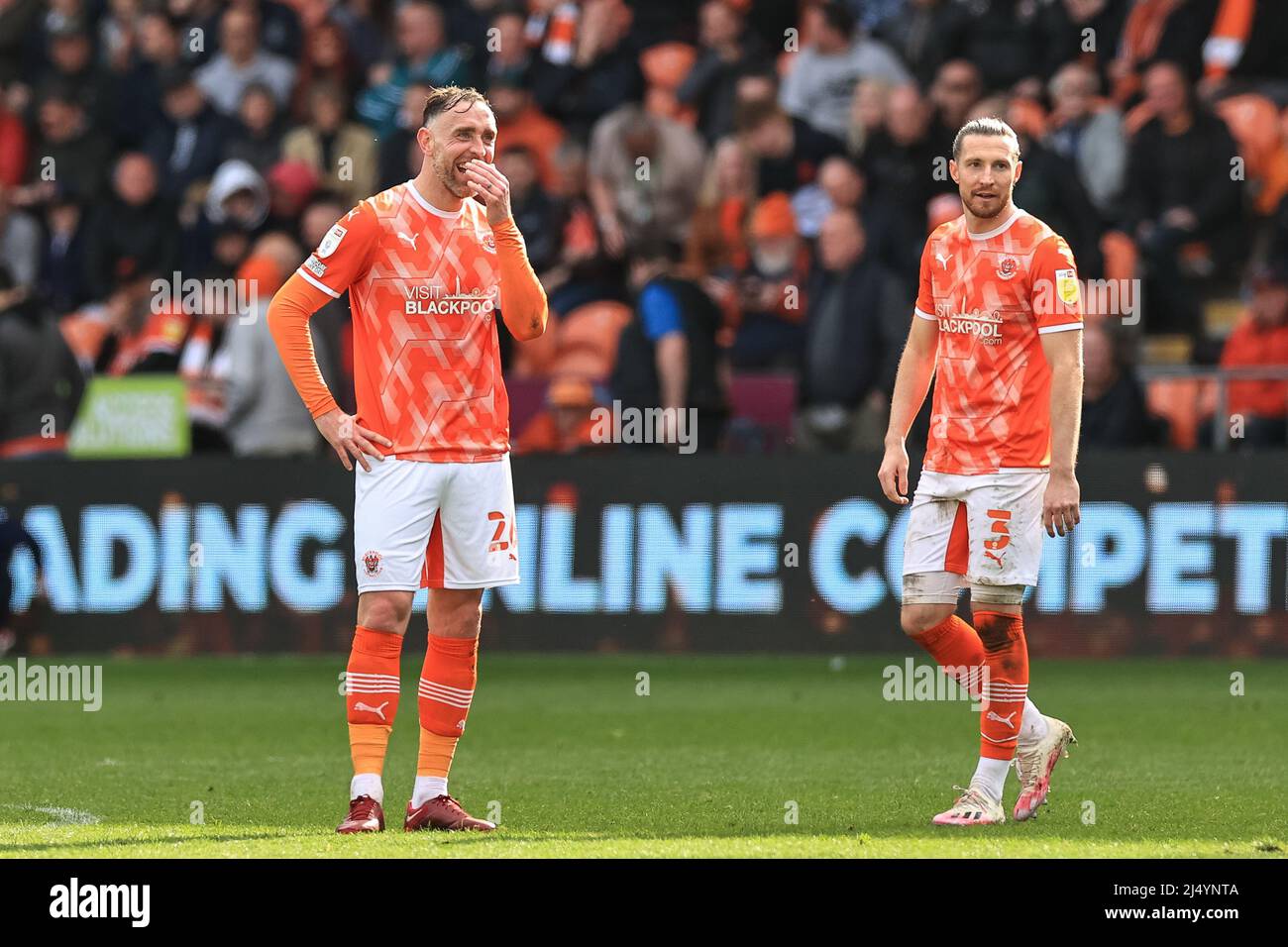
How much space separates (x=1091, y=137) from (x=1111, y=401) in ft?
7.71

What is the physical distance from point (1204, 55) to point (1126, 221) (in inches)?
60.2

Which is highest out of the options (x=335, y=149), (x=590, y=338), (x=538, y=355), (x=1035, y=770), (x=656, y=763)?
(x=335, y=149)

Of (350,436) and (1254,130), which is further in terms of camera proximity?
(1254,130)

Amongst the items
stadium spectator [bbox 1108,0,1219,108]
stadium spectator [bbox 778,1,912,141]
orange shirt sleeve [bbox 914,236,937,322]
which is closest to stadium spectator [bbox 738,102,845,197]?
stadium spectator [bbox 778,1,912,141]

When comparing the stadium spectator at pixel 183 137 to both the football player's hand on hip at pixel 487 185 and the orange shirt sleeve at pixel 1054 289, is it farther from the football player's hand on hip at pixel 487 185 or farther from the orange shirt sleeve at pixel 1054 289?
the orange shirt sleeve at pixel 1054 289

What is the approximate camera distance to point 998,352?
710 cm

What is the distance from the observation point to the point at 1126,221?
14.5 meters

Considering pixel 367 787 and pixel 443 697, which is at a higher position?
pixel 443 697

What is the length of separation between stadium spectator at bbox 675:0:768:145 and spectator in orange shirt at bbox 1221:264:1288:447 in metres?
3.90

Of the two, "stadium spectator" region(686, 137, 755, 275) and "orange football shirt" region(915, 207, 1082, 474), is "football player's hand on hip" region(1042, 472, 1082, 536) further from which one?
"stadium spectator" region(686, 137, 755, 275)

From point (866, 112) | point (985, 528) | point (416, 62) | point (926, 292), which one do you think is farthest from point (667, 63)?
point (985, 528)

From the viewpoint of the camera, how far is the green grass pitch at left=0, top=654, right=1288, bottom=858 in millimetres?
6465

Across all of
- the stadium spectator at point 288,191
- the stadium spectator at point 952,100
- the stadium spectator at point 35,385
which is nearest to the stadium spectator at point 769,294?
the stadium spectator at point 952,100

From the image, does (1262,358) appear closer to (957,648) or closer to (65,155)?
(957,648)
